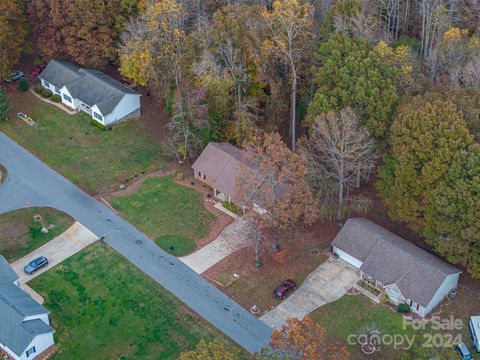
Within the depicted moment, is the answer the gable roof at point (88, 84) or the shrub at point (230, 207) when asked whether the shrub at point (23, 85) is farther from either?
the shrub at point (230, 207)

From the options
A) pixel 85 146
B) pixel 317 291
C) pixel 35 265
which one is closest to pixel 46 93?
pixel 85 146

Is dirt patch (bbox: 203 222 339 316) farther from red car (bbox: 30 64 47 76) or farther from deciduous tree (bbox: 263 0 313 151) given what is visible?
red car (bbox: 30 64 47 76)

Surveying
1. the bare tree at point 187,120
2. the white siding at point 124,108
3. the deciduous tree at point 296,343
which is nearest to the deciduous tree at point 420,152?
the deciduous tree at point 296,343

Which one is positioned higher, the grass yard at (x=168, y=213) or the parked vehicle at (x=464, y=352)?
the grass yard at (x=168, y=213)

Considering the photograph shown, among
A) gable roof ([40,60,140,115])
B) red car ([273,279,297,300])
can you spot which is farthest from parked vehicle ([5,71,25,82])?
red car ([273,279,297,300])

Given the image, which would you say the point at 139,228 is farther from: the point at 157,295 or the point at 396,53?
the point at 396,53
